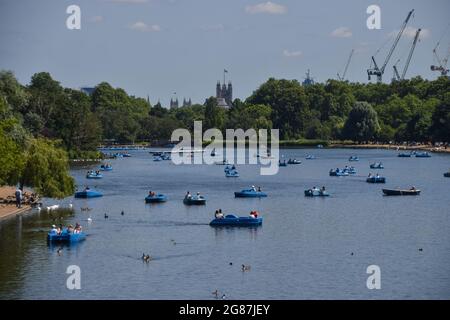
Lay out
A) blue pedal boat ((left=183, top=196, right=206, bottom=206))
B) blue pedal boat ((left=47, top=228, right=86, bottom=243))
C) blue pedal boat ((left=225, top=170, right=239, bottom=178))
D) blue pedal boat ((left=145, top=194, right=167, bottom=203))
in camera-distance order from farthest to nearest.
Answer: blue pedal boat ((left=225, top=170, right=239, bottom=178))
blue pedal boat ((left=145, top=194, right=167, bottom=203))
blue pedal boat ((left=183, top=196, right=206, bottom=206))
blue pedal boat ((left=47, top=228, right=86, bottom=243))

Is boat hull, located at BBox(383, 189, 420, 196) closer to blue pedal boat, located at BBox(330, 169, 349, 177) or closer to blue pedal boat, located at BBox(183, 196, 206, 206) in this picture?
blue pedal boat, located at BBox(183, 196, 206, 206)

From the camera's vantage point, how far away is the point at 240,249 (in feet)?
219

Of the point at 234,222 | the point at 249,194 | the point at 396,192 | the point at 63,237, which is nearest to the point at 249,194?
the point at 249,194

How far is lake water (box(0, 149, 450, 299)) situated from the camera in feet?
178

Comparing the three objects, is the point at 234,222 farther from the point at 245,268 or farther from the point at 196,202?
the point at 245,268

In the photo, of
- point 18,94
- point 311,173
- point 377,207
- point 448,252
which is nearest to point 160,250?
point 448,252

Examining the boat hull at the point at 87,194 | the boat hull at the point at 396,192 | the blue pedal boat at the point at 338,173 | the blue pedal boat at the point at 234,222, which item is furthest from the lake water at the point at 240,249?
the blue pedal boat at the point at 338,173

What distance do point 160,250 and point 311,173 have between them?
7863 centimetres

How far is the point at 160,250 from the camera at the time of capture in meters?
65.6

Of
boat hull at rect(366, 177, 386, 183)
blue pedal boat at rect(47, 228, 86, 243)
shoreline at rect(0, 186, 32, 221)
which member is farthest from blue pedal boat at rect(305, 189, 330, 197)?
blue pedal boat at rect(47, 228, 86, 243)

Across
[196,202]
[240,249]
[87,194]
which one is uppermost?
[87,194]

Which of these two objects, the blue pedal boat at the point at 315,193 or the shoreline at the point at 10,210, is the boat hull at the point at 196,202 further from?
the shoreline at the point at 10,210

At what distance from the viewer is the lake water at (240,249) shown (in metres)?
54.4

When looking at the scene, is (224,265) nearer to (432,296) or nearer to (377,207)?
(432,296)
